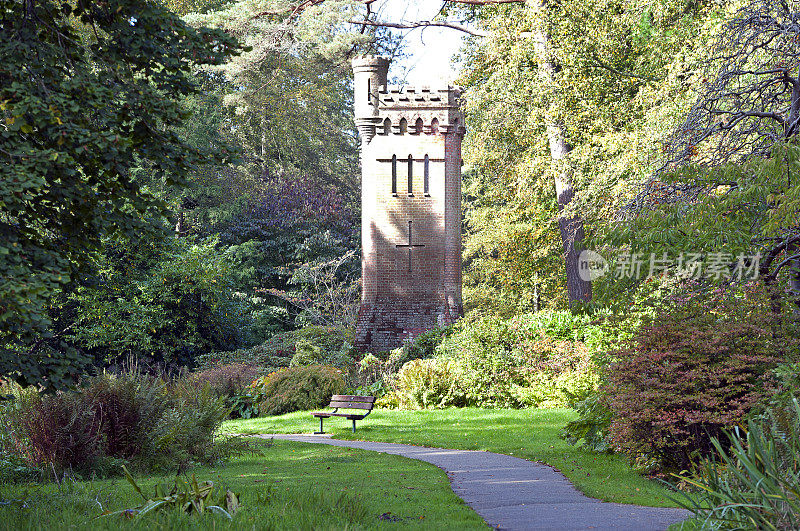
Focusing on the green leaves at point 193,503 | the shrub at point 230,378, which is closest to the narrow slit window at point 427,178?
the shrub at point 230,378

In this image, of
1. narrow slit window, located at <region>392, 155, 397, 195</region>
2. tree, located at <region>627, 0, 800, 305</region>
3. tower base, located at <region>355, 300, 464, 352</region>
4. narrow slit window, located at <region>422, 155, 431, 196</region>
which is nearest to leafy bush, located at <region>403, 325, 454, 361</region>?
tower base, located at <region>355, 300, 464, 352</region>

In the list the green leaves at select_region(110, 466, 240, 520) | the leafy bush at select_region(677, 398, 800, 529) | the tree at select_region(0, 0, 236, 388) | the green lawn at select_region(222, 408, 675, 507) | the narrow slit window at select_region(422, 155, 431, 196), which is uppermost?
the narrow slit window at select_region(422, 155, 431, 196)

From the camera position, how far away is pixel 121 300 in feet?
68.6

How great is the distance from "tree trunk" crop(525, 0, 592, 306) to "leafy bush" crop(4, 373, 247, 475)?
10580 millimetres

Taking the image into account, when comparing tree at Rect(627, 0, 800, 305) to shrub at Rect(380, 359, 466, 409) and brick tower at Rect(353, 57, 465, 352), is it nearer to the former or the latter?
shrub at Rect(380, 359, 466, 409)

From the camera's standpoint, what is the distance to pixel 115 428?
9898 mm

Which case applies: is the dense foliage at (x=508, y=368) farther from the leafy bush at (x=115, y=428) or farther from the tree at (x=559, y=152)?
the leafy bush at (x=115, y=428)

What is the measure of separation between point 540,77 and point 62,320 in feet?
45.2

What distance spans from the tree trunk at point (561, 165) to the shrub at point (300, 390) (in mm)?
6185

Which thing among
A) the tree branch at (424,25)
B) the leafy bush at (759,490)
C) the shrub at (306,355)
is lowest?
the leafy bush at (759,490)

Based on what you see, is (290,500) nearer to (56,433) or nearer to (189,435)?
(56,433)

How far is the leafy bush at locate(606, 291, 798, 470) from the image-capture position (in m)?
8.62

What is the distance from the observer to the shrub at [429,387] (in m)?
17.9

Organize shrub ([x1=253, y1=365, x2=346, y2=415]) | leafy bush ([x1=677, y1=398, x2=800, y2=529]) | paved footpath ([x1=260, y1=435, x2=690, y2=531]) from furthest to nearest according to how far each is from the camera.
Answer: shrub ([x1=253, y1=365, x2=346, y2=415]) → paved footpath ([x1=260, y1=435, x2=690, y2=531]) → leafy bush ([x1=677, y1=398, x2=800, y2=529])
